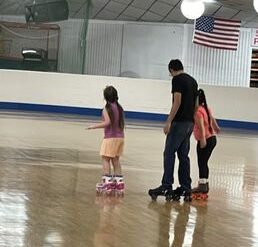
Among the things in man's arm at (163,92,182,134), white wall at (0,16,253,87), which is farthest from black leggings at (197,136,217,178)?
white wall at (0,16,253,87)

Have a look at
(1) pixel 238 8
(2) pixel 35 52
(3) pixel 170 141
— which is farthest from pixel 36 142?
(1) pixel 238 8

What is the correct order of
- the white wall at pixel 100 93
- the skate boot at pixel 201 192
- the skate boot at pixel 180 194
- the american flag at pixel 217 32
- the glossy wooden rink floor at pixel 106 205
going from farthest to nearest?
the white wall at pixel 100 93 → the american flag at pixel 217 32 → the skate boot at pixel 201 192 → the skate boot at pixel 180 194 → the glossy wooden rink floor at pixel 106 205

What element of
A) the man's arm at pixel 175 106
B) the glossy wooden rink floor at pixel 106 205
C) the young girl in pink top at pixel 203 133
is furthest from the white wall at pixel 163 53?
the man's arm at pixel 175 106

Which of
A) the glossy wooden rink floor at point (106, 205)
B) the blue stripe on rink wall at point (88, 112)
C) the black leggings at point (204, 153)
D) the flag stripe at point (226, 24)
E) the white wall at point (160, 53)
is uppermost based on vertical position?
the flag stripe at point (226, 24)

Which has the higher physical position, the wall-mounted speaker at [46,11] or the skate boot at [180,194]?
the wall-mounted speaker at [46,11]

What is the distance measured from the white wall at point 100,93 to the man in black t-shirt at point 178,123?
17.7 m

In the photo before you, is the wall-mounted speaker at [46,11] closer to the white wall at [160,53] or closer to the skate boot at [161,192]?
the white wall at [160,53]

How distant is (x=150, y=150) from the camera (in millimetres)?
13656

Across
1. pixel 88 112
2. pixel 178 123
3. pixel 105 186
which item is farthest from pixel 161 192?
pixel 88 112

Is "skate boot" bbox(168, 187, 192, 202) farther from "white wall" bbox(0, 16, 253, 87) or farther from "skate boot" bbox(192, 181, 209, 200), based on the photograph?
"white wall" bbox(0, 16, 253, 87)

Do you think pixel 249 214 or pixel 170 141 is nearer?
pixel 249 214

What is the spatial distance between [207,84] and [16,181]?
18738 millimetres

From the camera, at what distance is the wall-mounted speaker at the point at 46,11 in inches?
976

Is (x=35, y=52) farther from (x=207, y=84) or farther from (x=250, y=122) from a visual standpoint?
(x=250, y=122)
